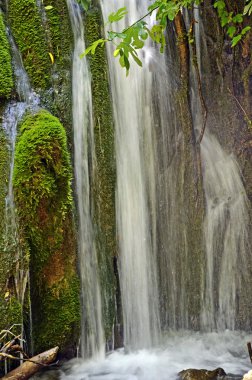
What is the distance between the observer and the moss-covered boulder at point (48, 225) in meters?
3.76

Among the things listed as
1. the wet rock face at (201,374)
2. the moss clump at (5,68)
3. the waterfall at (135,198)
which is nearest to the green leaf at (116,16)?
the moss clump at (5,68)

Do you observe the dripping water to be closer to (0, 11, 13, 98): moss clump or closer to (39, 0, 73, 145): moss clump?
(39, 0, 73, 145): moss clump

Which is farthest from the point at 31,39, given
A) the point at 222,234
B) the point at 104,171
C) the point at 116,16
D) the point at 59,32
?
the point at 222,234

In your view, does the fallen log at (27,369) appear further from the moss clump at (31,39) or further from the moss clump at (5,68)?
the moss clump at (31,39)

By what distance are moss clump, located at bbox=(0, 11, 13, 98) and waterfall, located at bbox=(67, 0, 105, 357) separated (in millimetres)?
616

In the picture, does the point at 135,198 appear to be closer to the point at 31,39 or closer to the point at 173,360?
the point at 173,360

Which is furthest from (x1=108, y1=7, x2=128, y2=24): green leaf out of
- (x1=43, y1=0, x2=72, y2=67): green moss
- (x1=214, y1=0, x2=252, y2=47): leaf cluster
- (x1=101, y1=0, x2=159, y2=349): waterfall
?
(x1=214, y1=0, x2=252, y2=47): leaf cluster

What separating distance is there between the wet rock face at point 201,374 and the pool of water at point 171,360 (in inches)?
3.6

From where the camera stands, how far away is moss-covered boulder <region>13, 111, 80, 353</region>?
148 inches

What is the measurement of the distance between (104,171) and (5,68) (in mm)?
1275

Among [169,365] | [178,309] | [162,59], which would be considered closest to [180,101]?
[162,59]

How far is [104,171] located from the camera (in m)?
4.39

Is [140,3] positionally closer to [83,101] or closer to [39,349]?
A: [83,101]

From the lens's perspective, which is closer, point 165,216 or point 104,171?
point 104,171
